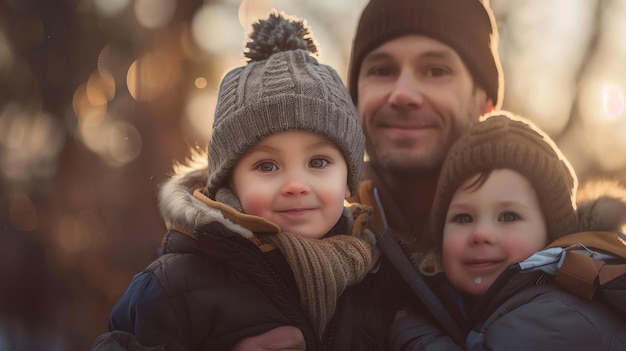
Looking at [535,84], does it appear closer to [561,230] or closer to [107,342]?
[561,230]

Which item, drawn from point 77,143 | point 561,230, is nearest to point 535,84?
point 561,230

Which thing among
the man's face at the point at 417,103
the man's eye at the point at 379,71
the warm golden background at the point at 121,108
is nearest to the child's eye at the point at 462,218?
the man's face at the point at 417,103

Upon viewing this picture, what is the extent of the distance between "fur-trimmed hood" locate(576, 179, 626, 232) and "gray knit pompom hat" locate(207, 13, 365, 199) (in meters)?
0.80

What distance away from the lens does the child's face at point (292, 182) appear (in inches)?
80.8

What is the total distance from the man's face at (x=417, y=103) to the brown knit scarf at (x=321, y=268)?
2.44 ft

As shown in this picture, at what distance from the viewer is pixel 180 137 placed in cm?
409

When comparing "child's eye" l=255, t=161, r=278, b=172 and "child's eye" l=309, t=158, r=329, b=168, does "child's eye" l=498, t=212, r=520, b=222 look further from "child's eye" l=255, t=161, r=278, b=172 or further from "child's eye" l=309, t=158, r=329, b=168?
"child's eye" l=255, t=161, r=278, b=172

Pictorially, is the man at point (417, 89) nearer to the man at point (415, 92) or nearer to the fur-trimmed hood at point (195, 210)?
the man at point (415, 92)

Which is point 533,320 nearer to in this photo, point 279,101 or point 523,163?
point 523,163

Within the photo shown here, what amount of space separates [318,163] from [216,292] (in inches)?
20.5

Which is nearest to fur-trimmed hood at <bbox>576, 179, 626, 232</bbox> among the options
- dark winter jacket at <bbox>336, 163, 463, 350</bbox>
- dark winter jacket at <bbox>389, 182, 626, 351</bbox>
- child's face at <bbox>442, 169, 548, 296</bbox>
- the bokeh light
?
dark winter jacket at <bbox>389, 182, 626, 351</bbox>

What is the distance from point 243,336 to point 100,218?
3.22 metres

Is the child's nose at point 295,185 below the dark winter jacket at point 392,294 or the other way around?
the other way around

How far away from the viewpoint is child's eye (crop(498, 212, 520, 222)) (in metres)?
2.22
